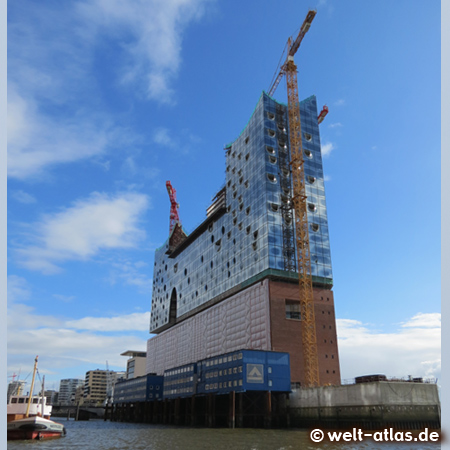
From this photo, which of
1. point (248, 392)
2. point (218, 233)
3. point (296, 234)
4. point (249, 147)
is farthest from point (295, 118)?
point (248, 392)

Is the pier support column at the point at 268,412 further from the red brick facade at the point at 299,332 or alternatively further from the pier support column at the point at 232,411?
the red brick facade at the point at 299,332

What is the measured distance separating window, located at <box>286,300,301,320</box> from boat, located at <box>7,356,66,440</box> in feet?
172

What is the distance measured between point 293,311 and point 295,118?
48890 mm

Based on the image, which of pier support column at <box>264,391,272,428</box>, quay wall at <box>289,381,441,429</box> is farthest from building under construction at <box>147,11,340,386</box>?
quay wall at <box>289,381,441,429</box>

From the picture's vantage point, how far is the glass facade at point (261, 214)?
347 feet

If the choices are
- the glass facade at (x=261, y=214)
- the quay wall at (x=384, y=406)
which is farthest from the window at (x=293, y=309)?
the quay wall at (x=384, y=406)

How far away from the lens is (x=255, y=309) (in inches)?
4045

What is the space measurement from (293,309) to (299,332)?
5.55m

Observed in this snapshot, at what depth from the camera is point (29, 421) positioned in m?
60.2

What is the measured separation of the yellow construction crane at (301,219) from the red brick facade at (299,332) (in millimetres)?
2791

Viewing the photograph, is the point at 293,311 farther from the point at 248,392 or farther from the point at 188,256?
the point at 188,256

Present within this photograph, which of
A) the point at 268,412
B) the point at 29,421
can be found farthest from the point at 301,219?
the point at 29,421

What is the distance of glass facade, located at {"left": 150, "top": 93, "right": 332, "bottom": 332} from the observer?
347 feet

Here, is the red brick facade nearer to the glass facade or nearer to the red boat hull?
the glass facade
